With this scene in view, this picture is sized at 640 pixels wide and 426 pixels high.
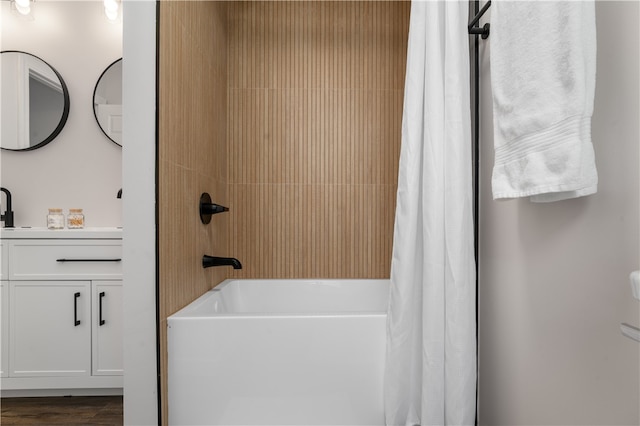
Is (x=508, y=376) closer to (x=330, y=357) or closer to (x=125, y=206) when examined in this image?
(x=330, y=357)

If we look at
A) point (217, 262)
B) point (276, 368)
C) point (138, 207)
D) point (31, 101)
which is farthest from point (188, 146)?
point (31, 101)

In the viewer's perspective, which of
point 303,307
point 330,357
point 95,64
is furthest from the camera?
point 95,64

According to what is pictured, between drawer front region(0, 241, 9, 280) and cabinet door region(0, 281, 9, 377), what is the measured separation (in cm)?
4

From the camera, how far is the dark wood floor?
195 centimetres

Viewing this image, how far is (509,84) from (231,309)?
164 cm

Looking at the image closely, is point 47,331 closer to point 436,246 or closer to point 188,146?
point 188,146

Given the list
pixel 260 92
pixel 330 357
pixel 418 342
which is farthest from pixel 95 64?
pixel 418 342

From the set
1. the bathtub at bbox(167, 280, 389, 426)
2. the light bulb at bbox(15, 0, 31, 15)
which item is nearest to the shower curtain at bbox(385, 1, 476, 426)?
the bathtub at bbox(167, 280, 389, 426)

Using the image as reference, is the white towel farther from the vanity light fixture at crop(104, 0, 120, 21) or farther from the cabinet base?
the vanity light fixture at crop(104, 0, 120, 21)

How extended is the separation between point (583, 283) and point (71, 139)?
9.36 ft

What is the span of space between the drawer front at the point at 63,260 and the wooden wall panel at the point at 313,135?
675mm

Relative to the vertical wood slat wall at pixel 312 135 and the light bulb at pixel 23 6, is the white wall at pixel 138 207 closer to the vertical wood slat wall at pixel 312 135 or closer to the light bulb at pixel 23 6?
the vertical wood slat wall at pixel 312 135

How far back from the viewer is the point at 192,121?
63.9 inches

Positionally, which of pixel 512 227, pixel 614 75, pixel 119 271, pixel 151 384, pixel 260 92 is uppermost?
pixel 260 92
